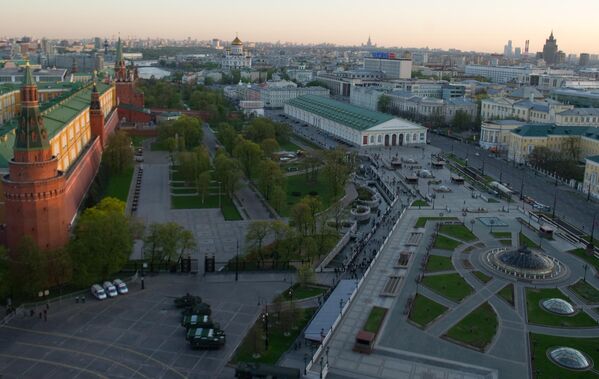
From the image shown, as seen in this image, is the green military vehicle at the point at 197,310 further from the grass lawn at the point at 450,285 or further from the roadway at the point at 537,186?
the roadway at the point at 537,186

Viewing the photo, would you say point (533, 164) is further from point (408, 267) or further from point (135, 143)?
point (135, 143)

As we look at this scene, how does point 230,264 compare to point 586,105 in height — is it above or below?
below

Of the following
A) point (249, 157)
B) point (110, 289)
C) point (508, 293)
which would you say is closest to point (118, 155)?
point (249, 157)

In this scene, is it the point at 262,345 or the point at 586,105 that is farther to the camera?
the point at 586,105

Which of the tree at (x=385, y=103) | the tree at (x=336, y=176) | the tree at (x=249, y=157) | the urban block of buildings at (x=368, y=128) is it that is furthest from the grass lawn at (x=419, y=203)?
the tree at (x=385, y=103)

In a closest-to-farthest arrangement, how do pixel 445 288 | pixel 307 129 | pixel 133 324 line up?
A: 1. pixel 133 324
2. pixel 445 288
3. pixel 307 129

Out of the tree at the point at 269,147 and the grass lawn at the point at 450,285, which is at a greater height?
the tree at the point at 269,147

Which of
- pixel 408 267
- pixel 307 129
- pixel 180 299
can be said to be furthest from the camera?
pixel 307 129

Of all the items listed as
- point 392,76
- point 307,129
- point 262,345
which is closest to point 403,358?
point 262,345
